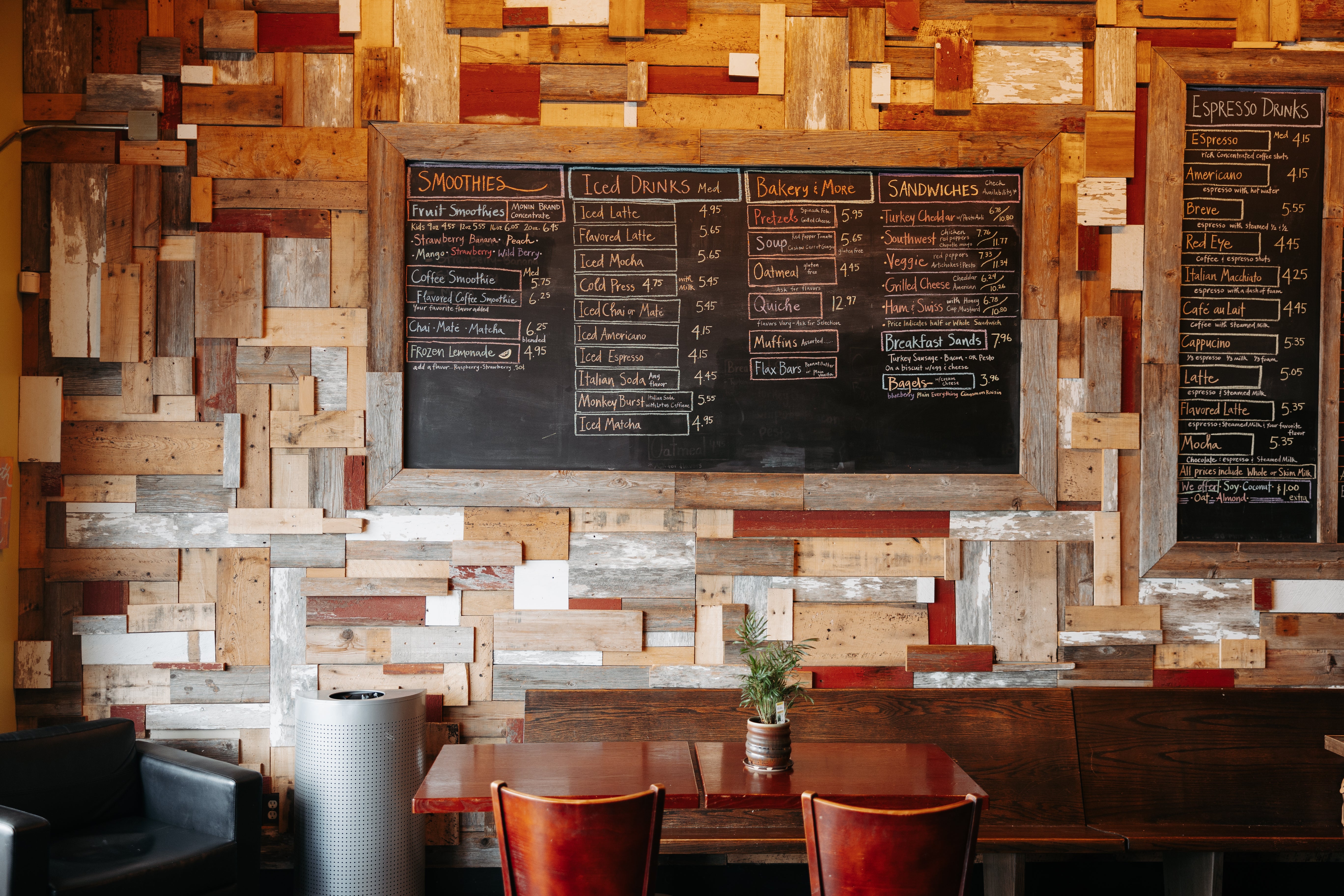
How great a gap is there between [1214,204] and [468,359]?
2.99 meters

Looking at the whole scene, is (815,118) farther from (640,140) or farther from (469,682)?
(469,682)

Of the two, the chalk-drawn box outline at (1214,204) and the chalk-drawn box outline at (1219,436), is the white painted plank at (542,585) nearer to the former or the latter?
the chalk-drawn box outline at (1219,436)

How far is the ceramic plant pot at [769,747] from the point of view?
2473 mm

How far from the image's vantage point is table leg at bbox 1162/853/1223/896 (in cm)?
302

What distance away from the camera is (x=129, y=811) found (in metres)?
2.97

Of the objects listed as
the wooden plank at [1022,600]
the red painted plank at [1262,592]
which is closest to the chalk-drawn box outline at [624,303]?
the wooden plank at [1022,600]

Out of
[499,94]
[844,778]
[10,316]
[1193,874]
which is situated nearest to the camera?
[844,778]

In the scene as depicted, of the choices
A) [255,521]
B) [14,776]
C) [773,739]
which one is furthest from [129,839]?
[773,739]

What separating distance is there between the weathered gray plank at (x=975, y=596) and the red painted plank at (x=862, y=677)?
0.27 meters

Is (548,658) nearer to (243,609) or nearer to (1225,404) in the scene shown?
(243,609)

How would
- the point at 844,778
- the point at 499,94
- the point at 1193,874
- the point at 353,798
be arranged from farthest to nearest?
the point at 499,94, the point at 1193,874, the point at 353,798, the point at 844,778

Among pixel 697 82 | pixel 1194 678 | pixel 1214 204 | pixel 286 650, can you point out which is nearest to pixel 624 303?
pixel 697 82

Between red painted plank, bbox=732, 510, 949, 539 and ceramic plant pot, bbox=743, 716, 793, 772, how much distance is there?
97cm

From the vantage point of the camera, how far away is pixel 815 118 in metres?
3.33
